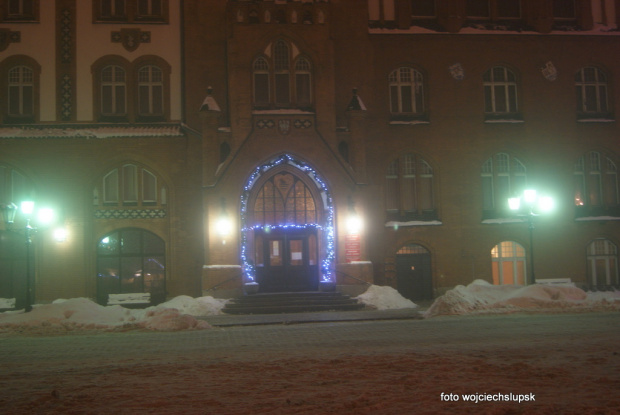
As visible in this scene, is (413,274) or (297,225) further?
(413,274)

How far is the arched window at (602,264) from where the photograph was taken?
97.5ft

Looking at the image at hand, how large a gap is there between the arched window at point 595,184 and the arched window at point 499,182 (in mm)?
2691

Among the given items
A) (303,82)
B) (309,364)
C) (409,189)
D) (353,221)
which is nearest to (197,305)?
(353,221)

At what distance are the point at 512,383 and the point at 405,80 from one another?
21128mm

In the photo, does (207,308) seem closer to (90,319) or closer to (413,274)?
(90,319)

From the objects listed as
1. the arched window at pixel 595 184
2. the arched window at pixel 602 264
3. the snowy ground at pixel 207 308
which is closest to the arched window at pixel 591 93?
the arched window at pixel 595 184

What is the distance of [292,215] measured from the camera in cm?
2712

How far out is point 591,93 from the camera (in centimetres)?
3041

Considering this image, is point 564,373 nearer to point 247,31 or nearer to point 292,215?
point 292,215

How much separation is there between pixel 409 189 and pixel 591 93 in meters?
9.67

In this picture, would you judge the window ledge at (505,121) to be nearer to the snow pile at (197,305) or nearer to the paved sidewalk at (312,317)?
the paved sidewalk at (312,317)

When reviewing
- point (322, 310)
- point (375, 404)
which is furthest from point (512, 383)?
point (322, 310)

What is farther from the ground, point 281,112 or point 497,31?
point 497,31

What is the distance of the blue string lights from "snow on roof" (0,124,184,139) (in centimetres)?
379
